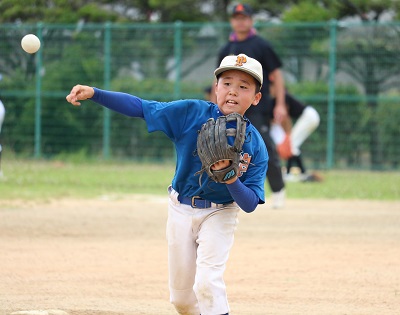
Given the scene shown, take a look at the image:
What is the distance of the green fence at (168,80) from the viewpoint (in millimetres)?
17109

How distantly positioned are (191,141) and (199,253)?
622mm

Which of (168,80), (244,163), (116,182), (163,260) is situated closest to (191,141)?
(244,163)

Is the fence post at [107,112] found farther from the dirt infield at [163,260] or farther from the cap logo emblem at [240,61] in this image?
the cap logo emblem at [240,61]

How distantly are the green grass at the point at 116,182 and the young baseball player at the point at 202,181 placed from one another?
23.4 ft

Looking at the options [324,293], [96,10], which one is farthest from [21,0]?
[324,293]

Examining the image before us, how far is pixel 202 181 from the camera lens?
4797 millimetres

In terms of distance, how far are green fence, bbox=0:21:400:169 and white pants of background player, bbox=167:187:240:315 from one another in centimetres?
1249

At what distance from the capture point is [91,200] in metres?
11.9

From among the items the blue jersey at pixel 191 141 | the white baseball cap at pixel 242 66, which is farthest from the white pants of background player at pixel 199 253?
the white baseball cap at pixel 242 66

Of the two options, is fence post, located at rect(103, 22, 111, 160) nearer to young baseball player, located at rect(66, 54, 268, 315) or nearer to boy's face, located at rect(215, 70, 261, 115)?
young baseball player, located at rect(66, 54, 268, 315)

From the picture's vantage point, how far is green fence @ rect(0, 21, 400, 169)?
17109 millimetres

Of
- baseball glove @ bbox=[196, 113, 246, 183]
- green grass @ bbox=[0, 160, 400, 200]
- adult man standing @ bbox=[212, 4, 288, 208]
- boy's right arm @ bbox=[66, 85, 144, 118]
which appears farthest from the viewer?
green grass @ bbox=[0, 160, 400, 200]

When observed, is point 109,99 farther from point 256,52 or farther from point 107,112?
point 107,112

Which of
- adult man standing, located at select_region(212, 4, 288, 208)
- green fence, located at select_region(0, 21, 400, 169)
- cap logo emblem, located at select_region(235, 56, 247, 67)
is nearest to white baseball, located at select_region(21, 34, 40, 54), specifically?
cap logo emblem, located at select_region(235, 56, 247, 67)
